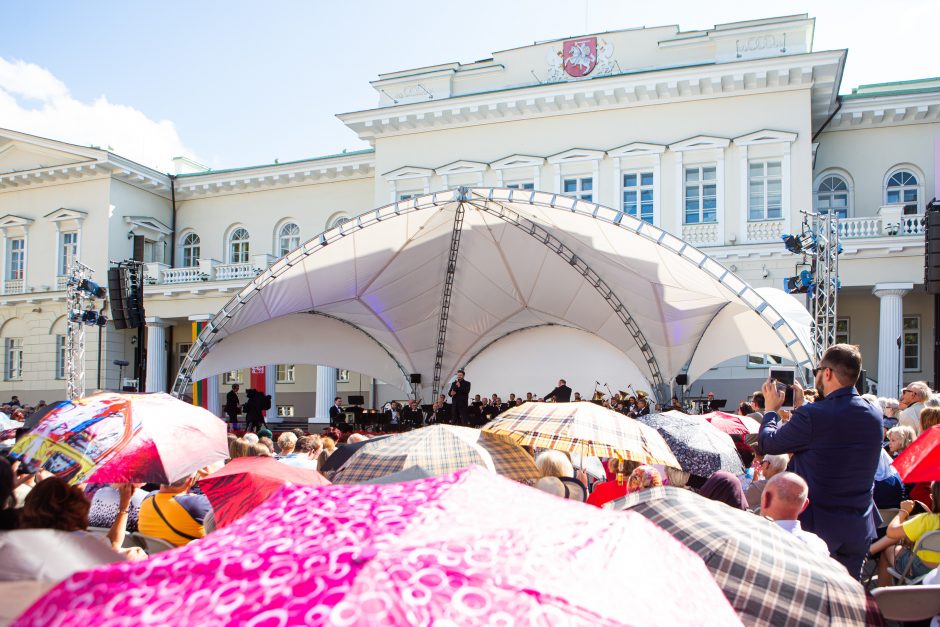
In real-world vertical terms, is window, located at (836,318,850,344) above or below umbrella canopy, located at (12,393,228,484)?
above

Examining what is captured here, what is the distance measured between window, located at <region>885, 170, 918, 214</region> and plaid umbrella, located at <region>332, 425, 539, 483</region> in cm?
2329

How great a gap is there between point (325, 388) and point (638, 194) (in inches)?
532

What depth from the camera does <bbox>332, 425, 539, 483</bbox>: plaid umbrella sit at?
570 centimetres

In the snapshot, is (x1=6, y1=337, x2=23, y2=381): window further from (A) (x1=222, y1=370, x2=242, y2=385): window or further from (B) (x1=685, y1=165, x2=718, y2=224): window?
(B) (x1=685, y1=165, x2=718, y2=224): window

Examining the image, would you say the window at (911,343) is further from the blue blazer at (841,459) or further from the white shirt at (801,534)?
the white shirt at (801,534)

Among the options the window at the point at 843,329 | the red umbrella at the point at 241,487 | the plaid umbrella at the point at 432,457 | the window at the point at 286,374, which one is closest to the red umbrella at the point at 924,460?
the plaid umbrella at the point at 432,457

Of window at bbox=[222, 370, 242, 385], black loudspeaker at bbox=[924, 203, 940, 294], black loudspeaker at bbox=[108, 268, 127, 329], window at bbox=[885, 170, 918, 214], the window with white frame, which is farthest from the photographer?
the window with white frame

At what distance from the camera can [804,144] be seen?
2377 cm

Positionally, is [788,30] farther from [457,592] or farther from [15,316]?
[15,316]

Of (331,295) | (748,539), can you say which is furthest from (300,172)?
(748,539)

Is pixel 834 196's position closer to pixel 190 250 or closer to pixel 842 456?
pixel 842 456

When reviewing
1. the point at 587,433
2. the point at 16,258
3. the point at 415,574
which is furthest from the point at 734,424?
the point at 16,258

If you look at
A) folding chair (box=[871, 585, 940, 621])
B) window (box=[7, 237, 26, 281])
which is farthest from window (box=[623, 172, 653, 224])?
window (box=[7, 237, 26, 281])

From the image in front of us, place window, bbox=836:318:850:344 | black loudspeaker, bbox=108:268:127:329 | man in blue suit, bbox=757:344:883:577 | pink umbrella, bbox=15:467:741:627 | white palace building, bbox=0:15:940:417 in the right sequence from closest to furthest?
pink umbrella, bbox=15:467:741:627 → man in blue suit, bbox=757:344:883:577 → black loudspeaker, bbox=108:268:127:329 → white palace building, bbox=0:15:940:417 → window, bbox=836:318:850:344
